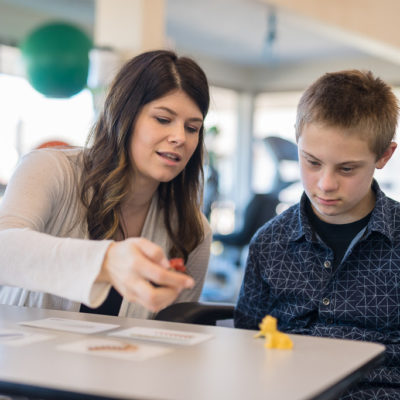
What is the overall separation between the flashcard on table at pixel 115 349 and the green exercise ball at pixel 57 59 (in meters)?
2.84

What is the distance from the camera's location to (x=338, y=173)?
1378mm

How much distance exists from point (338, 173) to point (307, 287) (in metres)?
0.27

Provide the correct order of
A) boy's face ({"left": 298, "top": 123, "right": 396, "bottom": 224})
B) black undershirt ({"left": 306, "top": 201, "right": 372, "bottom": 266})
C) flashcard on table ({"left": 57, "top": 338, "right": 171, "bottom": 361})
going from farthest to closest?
black undershirt ({"left": 306, "top": 201, "right": 372, "bottom": 266})
boy's face ({"left": 298, "top": 123, "right": 396, "bottom": 224})
flashcard on table ({"left": 57, "top": 338, "right": 171, "bottom": 361})

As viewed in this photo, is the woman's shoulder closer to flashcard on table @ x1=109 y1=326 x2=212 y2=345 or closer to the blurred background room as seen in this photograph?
the blurred background room

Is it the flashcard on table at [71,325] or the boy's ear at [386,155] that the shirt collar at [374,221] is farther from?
the flashcard on table at [71,325]

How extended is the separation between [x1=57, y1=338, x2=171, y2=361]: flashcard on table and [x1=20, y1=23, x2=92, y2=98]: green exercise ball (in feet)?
9.32

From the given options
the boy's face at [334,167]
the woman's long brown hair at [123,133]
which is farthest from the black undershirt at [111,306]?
the boy's face at [334,167]

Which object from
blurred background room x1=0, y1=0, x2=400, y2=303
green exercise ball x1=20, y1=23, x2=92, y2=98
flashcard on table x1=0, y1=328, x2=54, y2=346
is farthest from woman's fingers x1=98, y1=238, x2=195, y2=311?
green exercise ball x1=20, y1=23, x2=92, y2=98

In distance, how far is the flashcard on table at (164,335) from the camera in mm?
1016

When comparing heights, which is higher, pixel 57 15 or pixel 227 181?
pixel 57 15

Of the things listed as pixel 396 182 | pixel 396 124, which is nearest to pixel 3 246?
pixel 396 124

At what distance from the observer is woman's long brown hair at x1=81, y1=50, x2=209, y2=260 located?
161cm

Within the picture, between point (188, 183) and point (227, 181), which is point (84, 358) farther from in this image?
point (227, 181)

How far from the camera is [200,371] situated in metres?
0.83
